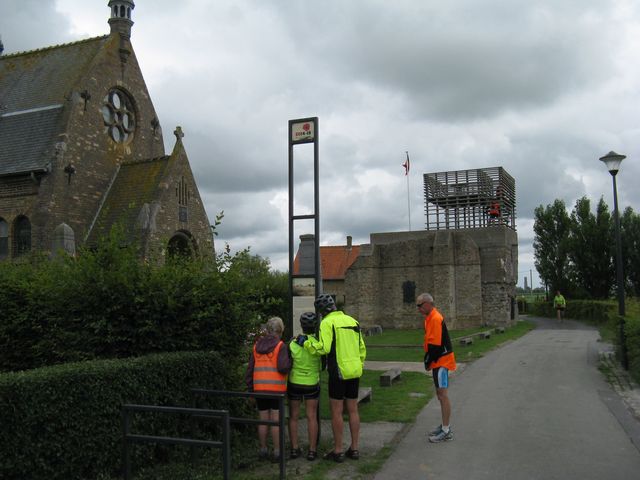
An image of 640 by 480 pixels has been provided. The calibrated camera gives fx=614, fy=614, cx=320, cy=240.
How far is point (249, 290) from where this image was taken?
28.0ft

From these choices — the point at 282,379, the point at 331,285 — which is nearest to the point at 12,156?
the point at 282,379

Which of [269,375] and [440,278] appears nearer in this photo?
[269,375]

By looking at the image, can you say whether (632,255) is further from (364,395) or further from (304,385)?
(304,385)

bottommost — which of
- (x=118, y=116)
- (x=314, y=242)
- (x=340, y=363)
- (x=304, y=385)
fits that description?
(x=304, y=385)

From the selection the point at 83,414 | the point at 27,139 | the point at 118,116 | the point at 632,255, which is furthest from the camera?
the point at 632,255

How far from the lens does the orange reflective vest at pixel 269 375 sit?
7285 millimetres

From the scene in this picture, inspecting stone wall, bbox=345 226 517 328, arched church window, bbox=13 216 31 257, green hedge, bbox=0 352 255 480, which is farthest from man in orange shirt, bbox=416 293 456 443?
stone wall, bbox=345 226 517 328

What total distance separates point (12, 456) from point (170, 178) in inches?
761

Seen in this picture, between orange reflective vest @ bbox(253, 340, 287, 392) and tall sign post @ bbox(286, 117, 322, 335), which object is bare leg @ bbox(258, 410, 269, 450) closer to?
orange reflective vest @ bbox(253, 340, 287, 392)

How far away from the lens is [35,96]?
25938 mm

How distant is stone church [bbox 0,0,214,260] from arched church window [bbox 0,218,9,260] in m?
0.04

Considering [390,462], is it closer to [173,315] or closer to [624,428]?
[173,315]

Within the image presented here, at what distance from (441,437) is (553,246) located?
46.1 m

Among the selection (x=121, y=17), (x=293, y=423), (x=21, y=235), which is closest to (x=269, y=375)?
(x=293, y=423)
